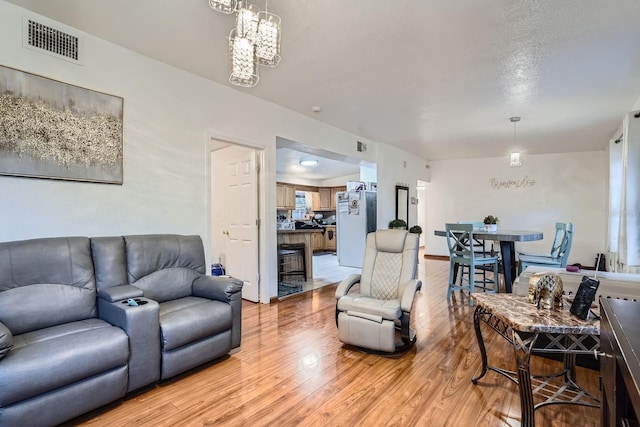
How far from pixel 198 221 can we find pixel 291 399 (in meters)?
2.03

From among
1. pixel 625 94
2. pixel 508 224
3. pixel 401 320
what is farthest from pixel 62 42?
pixel 508 224

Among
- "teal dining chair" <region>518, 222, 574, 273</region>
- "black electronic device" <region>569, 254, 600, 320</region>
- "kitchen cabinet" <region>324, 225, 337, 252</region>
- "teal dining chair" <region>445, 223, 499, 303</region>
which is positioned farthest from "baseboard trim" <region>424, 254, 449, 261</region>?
"black electronic device" <region>569, 254, 600, 320</region>

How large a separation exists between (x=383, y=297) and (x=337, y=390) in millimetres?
1079

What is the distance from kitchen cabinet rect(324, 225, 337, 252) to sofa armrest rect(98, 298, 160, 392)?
25.1 feet

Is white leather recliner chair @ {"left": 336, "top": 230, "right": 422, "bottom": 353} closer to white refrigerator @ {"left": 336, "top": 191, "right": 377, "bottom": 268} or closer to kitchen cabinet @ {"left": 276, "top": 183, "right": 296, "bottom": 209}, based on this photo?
white refrigerator @ {"left": 336, "top": 191, "right": 377, "bottom": 268}

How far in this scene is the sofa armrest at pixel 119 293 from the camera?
2.20 metres

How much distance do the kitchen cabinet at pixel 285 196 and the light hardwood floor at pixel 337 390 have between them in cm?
585

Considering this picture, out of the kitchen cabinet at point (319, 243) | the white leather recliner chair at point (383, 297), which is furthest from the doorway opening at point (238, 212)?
the kitchen cabinet at point (319, 243)

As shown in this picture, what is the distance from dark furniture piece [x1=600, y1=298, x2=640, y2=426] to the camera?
2.32 ft

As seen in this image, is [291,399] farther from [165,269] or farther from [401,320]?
[165,269]

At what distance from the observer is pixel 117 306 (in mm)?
2131

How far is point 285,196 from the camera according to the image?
9.04 meters

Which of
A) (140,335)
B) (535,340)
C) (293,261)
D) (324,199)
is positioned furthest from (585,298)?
(324,199)

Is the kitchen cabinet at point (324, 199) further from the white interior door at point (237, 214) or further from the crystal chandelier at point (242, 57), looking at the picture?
the crystal chandelier at point (242, 57)
